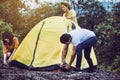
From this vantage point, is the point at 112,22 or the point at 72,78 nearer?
the point at 72,78

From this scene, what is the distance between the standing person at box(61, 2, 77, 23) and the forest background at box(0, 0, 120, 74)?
0.20 ft

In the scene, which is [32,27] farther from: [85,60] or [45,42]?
[85,60]

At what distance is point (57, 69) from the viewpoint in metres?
5.71

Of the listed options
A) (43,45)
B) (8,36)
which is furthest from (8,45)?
(43,45)

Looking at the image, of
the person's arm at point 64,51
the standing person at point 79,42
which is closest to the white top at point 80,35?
the standing person at point 79,42

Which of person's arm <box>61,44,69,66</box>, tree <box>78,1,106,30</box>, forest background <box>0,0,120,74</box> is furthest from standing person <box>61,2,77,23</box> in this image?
person's arm <box>61,44,69,66</box>

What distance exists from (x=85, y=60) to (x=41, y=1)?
0.78 meters

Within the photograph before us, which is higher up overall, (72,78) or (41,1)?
(41,1)

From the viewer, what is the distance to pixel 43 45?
5.93m

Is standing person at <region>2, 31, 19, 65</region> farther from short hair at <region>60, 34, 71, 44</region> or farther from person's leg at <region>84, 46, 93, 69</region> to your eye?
person's leg at <region>84, 46, 93, 69</region>

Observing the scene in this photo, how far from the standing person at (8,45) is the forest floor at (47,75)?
0.09m

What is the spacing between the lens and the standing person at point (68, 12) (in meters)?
5.93

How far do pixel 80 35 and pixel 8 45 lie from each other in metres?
0.74

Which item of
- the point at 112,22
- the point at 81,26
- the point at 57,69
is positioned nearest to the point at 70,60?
the point at 57,69
